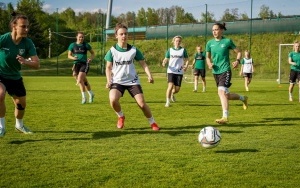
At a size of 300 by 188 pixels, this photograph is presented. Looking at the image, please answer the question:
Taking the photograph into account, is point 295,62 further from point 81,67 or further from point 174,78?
point 81,67

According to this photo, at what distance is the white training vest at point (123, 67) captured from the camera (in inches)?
302

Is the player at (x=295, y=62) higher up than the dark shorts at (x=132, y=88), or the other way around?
the player at (x=295, y=62)

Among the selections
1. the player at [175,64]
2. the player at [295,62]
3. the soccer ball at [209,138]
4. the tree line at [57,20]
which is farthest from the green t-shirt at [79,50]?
the tree line at [57,20]

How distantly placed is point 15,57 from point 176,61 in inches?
270

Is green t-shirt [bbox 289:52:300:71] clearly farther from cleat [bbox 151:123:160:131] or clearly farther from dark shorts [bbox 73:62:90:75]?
cleat [bbox 151:123:160:131]

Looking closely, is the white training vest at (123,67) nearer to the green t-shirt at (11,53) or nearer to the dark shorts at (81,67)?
the green t-shirt at (11,53)

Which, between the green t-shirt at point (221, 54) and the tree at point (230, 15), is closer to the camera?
the green t-shirt at point (221, 54)

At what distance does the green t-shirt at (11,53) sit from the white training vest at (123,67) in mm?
1658

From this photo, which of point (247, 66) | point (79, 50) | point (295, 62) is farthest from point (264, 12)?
point (79, 50)

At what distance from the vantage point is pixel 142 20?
5247 cm

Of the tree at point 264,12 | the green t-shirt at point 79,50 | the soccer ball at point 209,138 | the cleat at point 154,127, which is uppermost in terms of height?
the tree at point 264,12

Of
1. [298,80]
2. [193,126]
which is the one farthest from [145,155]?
[298,80]

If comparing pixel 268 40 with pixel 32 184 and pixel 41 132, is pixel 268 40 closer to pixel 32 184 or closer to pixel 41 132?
pixel 41 132

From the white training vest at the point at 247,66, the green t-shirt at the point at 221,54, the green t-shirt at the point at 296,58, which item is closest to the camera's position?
the green t-shirt at the point at 221,54
